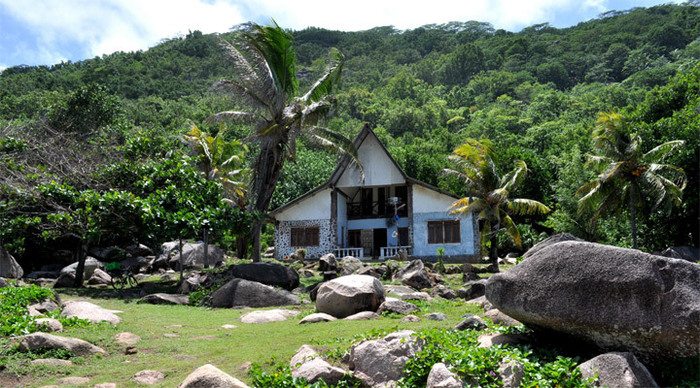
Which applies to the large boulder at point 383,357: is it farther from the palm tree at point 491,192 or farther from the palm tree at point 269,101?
the palm tree at point 491,192

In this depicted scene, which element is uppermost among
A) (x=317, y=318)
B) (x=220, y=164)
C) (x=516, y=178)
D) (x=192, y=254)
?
(x=220, y=164)

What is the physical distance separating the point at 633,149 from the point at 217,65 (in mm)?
82262

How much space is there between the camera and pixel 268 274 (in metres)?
21.4

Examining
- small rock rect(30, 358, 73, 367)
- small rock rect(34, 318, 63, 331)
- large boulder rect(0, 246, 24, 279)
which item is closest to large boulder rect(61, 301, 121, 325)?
small rock rect(34, 318, 63, 331)

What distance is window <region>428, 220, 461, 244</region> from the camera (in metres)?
35.3

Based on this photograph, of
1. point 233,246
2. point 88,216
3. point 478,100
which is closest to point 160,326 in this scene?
point 88,216

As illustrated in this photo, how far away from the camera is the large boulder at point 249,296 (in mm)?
18000

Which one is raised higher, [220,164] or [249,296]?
[220,164]

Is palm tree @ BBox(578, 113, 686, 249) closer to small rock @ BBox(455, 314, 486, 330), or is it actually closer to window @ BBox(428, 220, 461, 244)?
window @ BBox(428, 220, 461, 244)

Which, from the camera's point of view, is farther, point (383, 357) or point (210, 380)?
point (383, 357)

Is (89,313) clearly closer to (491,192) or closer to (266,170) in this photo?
(266,170)

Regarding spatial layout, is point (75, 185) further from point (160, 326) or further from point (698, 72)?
point (698, 72)

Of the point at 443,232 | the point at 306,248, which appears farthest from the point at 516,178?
the point at 306,248

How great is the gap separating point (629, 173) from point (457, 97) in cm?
6842
